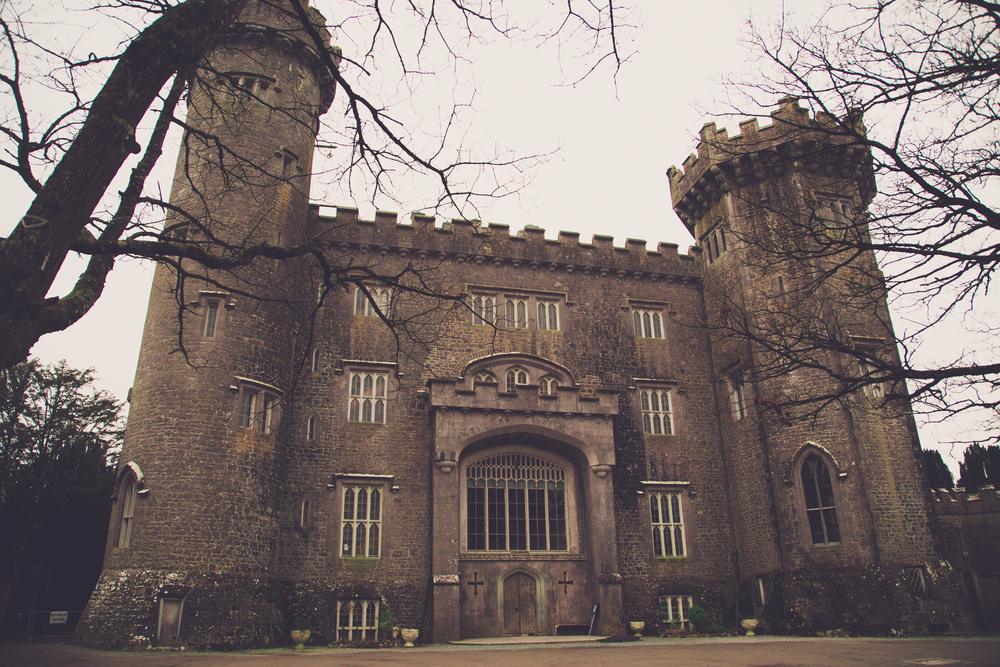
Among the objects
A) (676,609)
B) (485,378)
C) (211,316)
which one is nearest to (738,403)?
(676,609)

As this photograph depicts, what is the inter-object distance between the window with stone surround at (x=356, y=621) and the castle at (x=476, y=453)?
58 mm

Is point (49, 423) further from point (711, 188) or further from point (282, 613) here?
point (711, 188)

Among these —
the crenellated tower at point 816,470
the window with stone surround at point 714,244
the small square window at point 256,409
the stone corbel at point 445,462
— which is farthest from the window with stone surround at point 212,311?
the window with stone surround at point 714,244

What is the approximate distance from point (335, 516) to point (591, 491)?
6.57 metres

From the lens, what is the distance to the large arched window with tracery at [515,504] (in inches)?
707

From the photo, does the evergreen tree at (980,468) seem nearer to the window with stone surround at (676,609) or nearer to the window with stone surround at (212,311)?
the window with stone surround at (676,609)

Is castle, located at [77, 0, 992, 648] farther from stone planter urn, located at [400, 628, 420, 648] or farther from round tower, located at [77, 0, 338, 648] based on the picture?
stone planter urn, located at [400, 628, 420, 648]

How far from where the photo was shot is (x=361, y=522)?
17.1 meters

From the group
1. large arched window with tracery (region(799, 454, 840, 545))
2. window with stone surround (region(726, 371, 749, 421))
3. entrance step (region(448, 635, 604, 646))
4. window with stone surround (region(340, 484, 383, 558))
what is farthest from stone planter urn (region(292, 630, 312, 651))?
window with stone surround (region(726, 371, 749, 421))

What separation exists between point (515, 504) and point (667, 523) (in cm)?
433

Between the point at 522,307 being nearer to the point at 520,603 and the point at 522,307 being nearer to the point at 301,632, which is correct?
the point at 520,603

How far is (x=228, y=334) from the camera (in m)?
16.2

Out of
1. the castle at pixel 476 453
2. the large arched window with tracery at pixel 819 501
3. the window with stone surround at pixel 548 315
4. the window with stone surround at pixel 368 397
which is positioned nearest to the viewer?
the castle at pixel 476 453

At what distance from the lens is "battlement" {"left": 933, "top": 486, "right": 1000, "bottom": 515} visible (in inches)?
985
